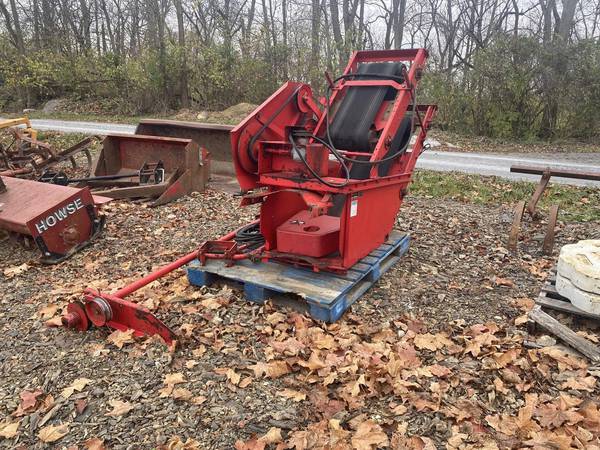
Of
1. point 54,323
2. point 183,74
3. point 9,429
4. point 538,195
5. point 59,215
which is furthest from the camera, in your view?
point 183,74

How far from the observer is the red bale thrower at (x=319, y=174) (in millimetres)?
3523

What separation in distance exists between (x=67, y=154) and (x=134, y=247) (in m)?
3.76

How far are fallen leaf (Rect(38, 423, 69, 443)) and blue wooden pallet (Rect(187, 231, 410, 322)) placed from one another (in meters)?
1.66

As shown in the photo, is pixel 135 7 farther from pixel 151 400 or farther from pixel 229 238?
pixel 151 400

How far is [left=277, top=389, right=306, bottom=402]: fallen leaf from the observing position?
108 inches

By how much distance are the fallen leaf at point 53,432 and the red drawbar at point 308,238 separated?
2.07 m

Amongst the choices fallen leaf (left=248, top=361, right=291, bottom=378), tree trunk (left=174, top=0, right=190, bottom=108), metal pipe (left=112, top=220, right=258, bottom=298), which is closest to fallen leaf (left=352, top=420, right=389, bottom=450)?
fallen leaf (left=248, top=361, right=291, bottom=378)

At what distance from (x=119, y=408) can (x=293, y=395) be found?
992 millimetres

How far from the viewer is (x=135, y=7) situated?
2703cm

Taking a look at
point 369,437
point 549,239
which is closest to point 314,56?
point 549,239

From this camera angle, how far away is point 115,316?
3.33 meters

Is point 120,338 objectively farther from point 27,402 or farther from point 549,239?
point 549,239

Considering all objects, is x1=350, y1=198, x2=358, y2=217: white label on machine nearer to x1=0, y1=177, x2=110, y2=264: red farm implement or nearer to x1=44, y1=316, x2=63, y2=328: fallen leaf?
x1=44, y1=316, x2=63, y2=328: fallen leaf

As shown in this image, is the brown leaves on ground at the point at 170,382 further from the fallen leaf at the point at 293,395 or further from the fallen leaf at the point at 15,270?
the fallen leaf at the point at 15,270
